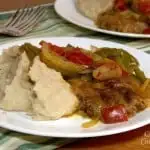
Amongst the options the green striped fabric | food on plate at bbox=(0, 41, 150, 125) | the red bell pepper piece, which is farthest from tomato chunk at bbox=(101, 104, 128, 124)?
the red bell pepper piece

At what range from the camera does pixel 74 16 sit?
224cm

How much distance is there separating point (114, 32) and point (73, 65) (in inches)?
21.5

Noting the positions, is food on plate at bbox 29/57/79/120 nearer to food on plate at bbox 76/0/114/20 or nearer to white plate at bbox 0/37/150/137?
white plate at bbox 0/37/150/137

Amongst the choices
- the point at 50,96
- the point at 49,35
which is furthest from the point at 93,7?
the point at 50,96

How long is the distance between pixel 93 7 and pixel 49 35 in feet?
0.75

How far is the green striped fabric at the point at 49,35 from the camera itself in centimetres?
135

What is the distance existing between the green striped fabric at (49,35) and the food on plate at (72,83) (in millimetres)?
65

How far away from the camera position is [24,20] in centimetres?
219

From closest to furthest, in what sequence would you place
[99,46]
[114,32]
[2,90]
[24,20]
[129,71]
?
[2,90]
[129,71]
[99,46]
[114,32]
[24,20]

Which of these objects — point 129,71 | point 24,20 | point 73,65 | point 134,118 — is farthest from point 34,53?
point 24,20

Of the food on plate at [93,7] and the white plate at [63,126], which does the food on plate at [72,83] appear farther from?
the food on plate at [93,7]

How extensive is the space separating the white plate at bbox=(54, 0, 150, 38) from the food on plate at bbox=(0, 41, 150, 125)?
373 millimetres

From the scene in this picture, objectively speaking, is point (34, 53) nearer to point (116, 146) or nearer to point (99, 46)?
point (99, 46)

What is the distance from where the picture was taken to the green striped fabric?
1353 millimetres
